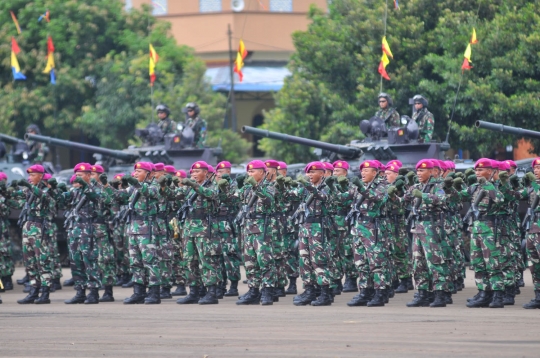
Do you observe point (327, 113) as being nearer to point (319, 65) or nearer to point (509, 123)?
point (319, 65)

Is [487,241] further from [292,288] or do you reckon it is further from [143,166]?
[143,166]

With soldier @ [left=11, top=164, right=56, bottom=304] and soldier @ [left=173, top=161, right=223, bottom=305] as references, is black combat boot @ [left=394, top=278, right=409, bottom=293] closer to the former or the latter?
soldier @ [left=173, top=161, right=223, bottom=305]

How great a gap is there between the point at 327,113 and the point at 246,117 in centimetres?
1467

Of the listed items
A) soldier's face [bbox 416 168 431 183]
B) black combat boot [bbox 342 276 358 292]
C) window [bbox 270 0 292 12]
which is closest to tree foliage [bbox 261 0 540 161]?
black combat boot [bbox 342 276 358 292]

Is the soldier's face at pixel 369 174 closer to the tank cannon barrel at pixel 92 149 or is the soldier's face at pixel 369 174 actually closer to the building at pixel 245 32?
the tank cannon barrel at pixel 92 149

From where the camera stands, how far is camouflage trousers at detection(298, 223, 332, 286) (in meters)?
15.7

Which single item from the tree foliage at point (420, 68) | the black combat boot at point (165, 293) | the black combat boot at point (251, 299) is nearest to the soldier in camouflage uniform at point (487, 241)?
→ the black combat boot at point (251, 299)

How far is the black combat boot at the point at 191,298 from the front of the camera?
16.5m

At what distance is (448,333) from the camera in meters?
12.6

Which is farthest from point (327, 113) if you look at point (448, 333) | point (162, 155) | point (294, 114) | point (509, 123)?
point (448, 333)

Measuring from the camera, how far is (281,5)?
4791cm

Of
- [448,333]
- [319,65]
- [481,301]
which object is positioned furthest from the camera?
[319,65]

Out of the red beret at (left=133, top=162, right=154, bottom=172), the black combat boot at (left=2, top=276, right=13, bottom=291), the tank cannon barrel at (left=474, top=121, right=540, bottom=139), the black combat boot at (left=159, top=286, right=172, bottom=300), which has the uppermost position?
the tank cannon barrel at (left=474, top=121, right=540, bottom=139)

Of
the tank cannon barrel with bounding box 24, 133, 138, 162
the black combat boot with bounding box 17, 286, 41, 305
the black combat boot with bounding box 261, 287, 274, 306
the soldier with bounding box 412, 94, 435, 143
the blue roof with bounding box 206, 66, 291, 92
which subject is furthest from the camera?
the blue roof with bounding box 206, 66, 291, 92
